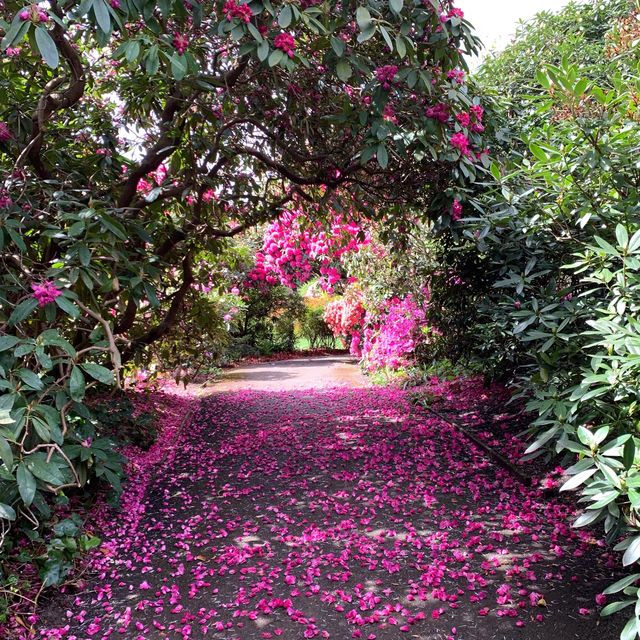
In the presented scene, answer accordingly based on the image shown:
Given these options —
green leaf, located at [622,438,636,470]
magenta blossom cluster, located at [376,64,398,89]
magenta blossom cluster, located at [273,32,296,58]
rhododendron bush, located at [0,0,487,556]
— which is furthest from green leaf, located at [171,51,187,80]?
green leaf, located at [622,438,636,470]

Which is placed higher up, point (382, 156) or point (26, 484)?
point (382, 156)

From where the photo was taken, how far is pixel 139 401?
5941 millimetres

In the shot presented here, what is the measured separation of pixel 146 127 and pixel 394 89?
279 cm

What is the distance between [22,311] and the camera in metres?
2.17

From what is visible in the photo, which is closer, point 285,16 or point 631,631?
point 631,631

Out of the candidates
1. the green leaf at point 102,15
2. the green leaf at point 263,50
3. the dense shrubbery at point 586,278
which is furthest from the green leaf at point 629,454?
the green leaf at point 102,15

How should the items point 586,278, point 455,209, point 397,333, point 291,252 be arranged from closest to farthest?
point 586,278, point 455,209, point 397,333, point 291,252

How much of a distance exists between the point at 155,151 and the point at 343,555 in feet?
10.0

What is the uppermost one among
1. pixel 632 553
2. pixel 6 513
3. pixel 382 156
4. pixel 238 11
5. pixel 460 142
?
pixel 238 11

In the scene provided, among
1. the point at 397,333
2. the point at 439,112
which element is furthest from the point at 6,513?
the point at 397,333

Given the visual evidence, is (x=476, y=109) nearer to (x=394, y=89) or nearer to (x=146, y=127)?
(x=394, y=89)

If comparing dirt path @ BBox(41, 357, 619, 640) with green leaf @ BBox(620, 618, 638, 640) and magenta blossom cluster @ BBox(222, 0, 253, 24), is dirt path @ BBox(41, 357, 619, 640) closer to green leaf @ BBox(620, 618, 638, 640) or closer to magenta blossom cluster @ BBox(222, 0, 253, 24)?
green leaf @ BBox(620, 618, 638, 640)

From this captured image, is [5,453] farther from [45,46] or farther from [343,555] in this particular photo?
[343,555]

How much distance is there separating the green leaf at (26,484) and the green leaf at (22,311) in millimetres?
626
